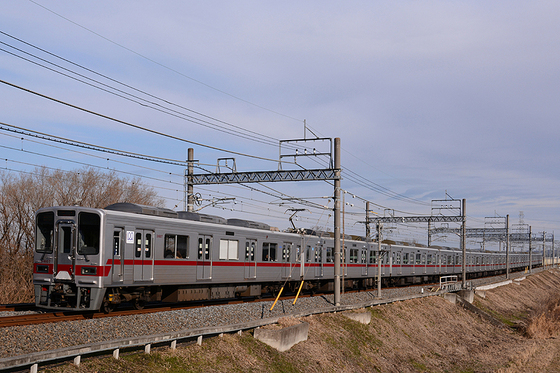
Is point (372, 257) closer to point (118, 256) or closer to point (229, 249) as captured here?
point (229, 249)

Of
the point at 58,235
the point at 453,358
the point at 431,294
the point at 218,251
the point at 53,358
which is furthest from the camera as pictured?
the point at 431,294

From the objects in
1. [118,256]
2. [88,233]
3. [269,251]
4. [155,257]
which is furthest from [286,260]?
[88,233]

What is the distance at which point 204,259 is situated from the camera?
19.1 meters

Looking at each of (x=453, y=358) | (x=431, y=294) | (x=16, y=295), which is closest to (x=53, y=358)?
(x=16, y=295)

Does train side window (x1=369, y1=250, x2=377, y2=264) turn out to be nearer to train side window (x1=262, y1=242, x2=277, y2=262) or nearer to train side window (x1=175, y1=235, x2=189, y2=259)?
train side window (x1=262, y1=242, x2=277, y2=262)

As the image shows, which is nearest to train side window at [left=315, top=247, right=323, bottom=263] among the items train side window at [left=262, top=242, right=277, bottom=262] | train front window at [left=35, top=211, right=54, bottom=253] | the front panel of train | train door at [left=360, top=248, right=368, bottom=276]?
train side window at [left=262, top=242, right=277, bottom=262]

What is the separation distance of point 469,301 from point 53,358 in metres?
36.6

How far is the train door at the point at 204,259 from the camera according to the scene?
18797 mm

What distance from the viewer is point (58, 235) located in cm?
1534

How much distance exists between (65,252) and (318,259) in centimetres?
1529

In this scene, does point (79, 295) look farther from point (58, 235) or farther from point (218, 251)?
point (218, 251)

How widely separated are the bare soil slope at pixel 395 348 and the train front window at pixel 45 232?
20.1 feet

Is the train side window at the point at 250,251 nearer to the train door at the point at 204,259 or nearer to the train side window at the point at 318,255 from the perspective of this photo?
the train door at the point at 204,259

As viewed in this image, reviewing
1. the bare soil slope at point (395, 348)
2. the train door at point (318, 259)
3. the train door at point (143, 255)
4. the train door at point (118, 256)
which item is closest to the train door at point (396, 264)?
the bare soil slope at point (395, 348)
